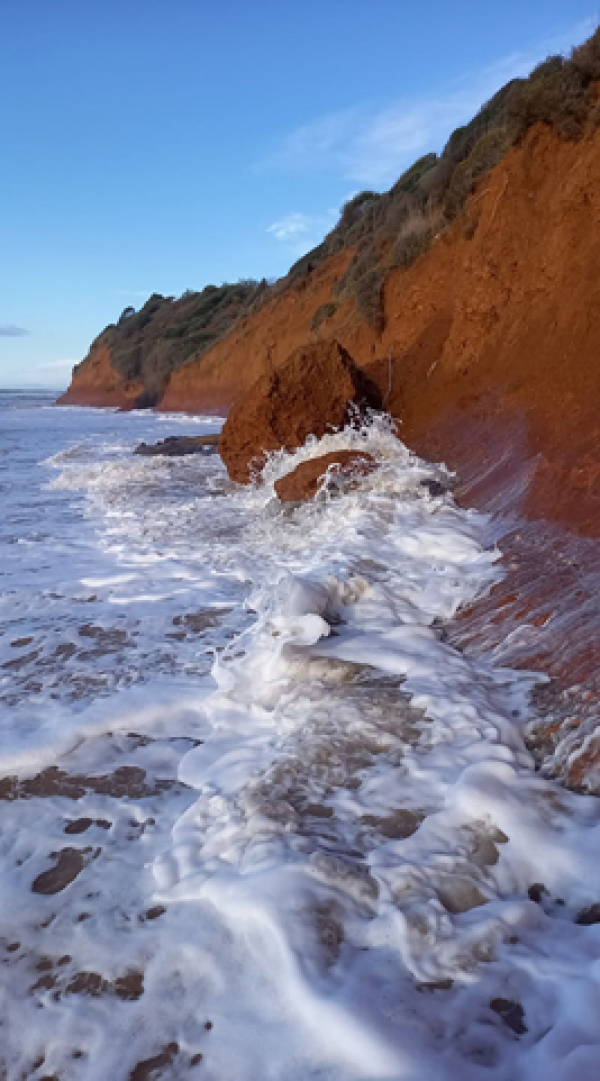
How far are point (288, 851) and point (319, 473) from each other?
582 cm

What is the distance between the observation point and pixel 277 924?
6.02ft

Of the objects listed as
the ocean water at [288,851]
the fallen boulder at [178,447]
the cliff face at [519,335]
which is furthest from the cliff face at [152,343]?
the ocean water at [288,851]

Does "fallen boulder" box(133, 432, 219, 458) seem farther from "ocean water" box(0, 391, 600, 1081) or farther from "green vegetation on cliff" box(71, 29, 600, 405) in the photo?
"ocean water" box(0, 391, 600, 1081)

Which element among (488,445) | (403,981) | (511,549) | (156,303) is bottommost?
(403,981)

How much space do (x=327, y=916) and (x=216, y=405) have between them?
30230 millimetres

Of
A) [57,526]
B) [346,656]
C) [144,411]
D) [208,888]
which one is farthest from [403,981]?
[144,411]

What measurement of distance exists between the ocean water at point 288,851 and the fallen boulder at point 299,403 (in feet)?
16.8

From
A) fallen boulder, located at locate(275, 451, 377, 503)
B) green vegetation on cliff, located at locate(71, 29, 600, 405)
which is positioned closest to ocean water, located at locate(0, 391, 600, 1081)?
fallen boulder, located at locate(275, 451, 377, 503)

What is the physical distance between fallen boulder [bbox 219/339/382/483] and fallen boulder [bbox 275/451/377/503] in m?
1.63

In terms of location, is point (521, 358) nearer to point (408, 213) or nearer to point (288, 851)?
point (288, 851)

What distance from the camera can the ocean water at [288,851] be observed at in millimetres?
1587

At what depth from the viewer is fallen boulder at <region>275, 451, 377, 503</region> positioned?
298 inches

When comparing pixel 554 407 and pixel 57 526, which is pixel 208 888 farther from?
pixel 57 526

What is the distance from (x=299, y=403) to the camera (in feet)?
31.1
